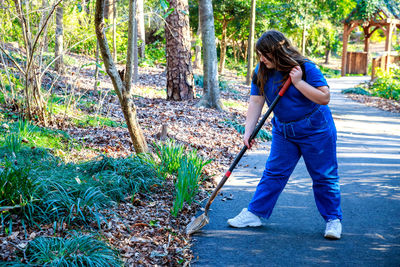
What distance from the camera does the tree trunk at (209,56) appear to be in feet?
30.6

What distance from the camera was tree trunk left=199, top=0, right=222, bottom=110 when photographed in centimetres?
931

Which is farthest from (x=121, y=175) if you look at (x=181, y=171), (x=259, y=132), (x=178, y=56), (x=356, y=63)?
(x=356, y=63)

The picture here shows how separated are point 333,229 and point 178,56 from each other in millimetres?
7239

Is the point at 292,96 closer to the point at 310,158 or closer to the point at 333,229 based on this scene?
the point at 310,158

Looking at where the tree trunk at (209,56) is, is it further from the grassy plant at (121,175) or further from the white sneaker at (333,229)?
the white sneaker at (333,229)

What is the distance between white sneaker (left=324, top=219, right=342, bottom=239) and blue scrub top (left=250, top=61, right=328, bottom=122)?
102cm

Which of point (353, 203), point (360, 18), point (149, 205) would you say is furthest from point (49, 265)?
point (360, 18)

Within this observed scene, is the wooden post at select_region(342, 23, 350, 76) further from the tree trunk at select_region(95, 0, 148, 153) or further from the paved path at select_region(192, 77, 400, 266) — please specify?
the tree trunk at select_region(95, 0, 148, 153)

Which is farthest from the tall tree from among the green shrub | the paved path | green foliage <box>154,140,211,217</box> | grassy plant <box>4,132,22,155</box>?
the green shrub

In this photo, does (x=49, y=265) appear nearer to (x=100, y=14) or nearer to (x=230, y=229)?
(x=230, y=229)

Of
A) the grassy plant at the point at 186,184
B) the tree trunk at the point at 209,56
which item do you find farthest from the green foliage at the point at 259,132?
the grassy plant at the point at 186,184

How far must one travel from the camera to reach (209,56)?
957cm

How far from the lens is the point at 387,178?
566cm

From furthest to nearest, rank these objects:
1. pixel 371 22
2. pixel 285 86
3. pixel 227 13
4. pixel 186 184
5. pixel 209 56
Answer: pixel 371 22, pixel 227 13, pixel 209 56, pixel 186 184, pixel 285 86
